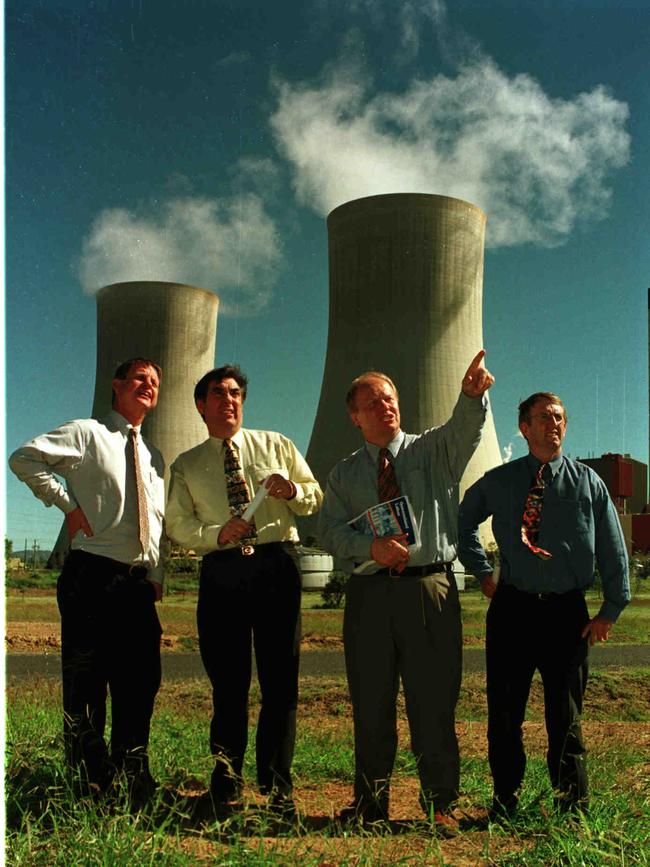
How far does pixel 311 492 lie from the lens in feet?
7.67

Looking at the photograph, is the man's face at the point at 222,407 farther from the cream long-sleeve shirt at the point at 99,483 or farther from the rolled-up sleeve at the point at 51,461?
the rolled-up sleeve at the point at 51,461

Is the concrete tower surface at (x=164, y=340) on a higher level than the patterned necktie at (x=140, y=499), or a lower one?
higher

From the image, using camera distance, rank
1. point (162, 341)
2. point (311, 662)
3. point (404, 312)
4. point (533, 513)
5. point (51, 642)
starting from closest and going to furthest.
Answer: point (533, 513), point (311, 662), point (51, 642), point (404, 312), point (162, 341)

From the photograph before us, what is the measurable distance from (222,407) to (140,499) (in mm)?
337

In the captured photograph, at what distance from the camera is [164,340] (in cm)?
1596

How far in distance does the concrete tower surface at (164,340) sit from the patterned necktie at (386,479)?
13.5 m

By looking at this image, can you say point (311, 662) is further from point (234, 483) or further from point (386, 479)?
point (386, 479)

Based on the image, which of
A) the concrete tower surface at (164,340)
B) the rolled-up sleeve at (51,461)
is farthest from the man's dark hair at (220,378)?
the concrete tower surface at (164,340)

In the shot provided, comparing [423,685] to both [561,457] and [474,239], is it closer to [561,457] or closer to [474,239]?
[561,457]

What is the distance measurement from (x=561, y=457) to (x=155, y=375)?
1.16m

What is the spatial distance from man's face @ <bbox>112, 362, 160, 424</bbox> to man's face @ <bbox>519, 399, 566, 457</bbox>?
105 cm

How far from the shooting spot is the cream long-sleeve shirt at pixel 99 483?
2215 millimetres

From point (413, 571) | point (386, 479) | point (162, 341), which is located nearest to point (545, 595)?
point (413, 571)

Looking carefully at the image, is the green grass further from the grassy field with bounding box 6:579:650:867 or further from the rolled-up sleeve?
the rolled-up sleeve
